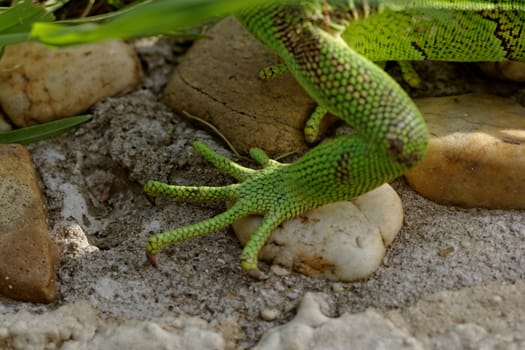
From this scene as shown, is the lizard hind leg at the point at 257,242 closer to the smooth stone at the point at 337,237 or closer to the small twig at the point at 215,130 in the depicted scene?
the smooth stone at the point at 337,237

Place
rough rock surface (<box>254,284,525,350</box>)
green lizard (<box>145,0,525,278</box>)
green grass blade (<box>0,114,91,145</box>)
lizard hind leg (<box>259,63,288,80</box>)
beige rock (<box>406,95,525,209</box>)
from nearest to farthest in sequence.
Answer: rough rock surface (<box>254,284,525,350</box>) → green lizard (<box>145,0,525,278</box>) → beige rock (<box>406,95,525,209</box>) → green grass blade (<box>0,114,91,145</box>) → lizard hind leg (<box>259,63,288,80</box>)

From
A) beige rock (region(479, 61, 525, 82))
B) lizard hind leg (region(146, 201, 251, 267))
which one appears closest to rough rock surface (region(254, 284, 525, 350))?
lizard hind leg (region(146, 201, 251, 267))

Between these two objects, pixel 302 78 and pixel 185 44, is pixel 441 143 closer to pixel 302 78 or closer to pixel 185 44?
pixel 302 78

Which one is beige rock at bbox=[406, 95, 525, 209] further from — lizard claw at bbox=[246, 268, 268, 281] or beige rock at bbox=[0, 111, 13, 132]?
beige rock at bbox=[0, 111, 13, 132]

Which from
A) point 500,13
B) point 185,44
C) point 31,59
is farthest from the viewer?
point 185,44

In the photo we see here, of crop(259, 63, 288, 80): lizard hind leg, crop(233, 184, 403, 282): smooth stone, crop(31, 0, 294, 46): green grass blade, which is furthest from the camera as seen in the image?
crop(259, 63, 288, 80): lizard hind leg

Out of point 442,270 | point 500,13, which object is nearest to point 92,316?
point 442,270

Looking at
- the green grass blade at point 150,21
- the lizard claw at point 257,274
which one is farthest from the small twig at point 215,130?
the green grass blade at point 150,21
